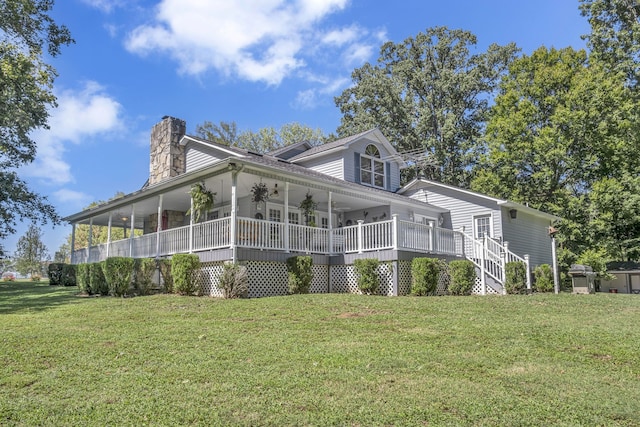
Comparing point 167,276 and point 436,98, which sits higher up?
point 436,98

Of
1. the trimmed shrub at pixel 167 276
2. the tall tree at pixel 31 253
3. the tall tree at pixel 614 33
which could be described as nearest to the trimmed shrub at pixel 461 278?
the trimmed shrub at pixel 167 276

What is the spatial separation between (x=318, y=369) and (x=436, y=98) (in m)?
30.4

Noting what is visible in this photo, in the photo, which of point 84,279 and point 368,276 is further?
point 84,279

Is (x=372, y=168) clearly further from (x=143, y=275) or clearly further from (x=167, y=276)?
(x=143, y=275)

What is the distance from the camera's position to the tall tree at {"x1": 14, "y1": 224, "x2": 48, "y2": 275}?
3856cm

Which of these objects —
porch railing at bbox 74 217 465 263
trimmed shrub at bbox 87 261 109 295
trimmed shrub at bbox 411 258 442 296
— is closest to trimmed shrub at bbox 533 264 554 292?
porch railing at bbox 74 217 465 263

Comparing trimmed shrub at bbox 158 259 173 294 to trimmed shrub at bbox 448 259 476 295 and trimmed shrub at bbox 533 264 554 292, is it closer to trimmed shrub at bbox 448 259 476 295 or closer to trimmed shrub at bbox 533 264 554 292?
trimmed shrub at bbox 448 259 476 295

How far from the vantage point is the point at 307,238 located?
1381 cm

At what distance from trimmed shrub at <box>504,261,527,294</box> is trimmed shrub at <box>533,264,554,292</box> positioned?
2059 millimetres

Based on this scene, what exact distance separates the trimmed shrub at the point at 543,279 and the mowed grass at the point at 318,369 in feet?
26.9

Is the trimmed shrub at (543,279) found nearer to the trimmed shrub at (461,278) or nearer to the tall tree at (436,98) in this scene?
the trimmed shrub at (461,278)

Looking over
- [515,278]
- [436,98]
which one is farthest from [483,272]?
[436,98]

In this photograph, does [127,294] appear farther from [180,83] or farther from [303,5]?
[180,83]

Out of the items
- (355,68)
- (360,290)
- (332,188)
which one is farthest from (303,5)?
(355,68)
